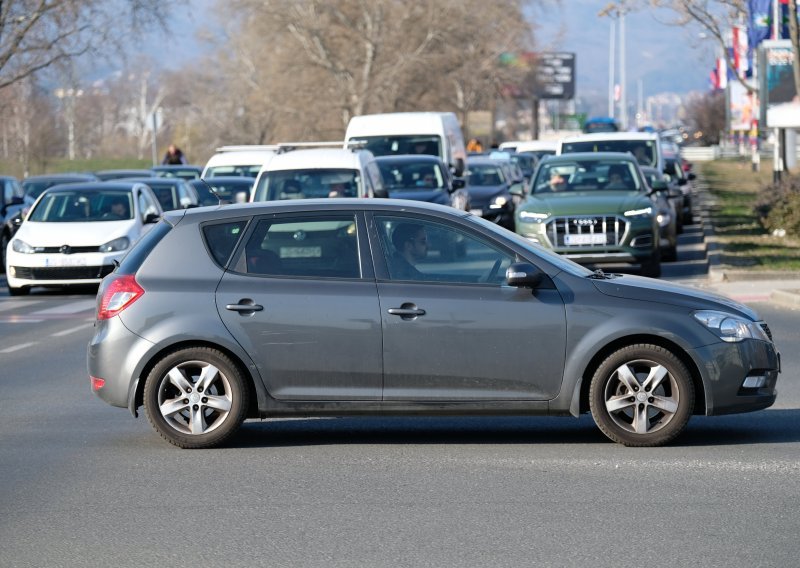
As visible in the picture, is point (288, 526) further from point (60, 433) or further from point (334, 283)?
point (60, 433)

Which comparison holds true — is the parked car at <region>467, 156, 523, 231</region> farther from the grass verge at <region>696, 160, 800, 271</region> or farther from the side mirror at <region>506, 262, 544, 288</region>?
the side mirror at <region>506, 262, 544, 288</region>

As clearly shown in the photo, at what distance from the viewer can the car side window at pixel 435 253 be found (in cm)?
872

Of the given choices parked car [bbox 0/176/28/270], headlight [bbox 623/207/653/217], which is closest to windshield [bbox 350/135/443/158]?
parked car [bbox 0/176/28/270]

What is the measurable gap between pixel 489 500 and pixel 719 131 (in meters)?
127

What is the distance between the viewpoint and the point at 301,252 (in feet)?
29.5

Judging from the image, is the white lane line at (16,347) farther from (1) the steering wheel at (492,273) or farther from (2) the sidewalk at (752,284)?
(2) the sidewalk at (752,284)

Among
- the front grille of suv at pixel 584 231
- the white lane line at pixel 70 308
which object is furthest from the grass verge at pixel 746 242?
the white lane line at pixel 70 308

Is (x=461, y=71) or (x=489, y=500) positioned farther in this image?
(x=461, y=71)

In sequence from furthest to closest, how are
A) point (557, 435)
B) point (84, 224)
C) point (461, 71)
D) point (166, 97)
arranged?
point (166, 97)
point (461, 71)
point (84, 224)
point (557, 435)

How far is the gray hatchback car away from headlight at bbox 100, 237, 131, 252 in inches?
459

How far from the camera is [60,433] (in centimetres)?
966

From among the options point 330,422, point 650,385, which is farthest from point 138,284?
point 650,385

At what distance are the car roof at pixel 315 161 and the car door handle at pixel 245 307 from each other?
11.5 m

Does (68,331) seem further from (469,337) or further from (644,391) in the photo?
(644,391)
